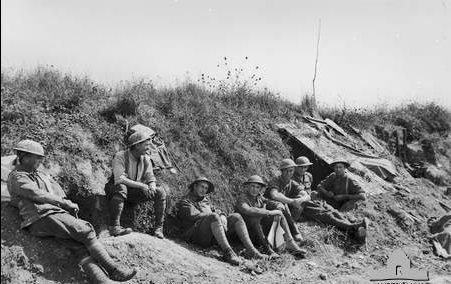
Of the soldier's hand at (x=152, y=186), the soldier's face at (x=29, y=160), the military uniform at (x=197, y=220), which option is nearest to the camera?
the soldier's face at (x=29, y=160)

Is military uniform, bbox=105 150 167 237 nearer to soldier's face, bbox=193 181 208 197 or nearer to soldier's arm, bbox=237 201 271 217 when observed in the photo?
soldier's face, bbox=193 181 208 197

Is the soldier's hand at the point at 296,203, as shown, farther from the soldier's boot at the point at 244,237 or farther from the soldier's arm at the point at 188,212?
the soldier's arm at the point at 188,212

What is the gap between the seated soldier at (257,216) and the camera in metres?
8.68

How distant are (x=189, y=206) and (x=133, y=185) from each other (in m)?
1.17

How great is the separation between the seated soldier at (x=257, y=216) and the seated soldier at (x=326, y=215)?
123 cm

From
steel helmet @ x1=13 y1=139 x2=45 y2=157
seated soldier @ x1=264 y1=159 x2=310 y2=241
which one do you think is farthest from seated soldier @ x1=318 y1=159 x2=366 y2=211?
steel helmet @ x1=13 y1=139 x2=45 y2=157

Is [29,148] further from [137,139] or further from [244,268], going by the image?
[244,268]

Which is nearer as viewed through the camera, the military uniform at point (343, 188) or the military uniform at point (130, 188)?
the military uniform at point (130, 188)

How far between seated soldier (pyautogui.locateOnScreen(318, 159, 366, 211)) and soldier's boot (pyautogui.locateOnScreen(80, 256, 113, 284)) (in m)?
5.69

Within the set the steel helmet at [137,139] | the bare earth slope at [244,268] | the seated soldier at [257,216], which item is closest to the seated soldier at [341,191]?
the bare earth slope at [244,268]

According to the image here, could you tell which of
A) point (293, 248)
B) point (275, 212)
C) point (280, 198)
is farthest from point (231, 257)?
point (280, 198)

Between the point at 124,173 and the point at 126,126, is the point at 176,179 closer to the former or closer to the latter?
the point at 126,126

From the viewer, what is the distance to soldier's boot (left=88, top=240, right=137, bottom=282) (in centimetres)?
642

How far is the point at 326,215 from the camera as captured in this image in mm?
9984
